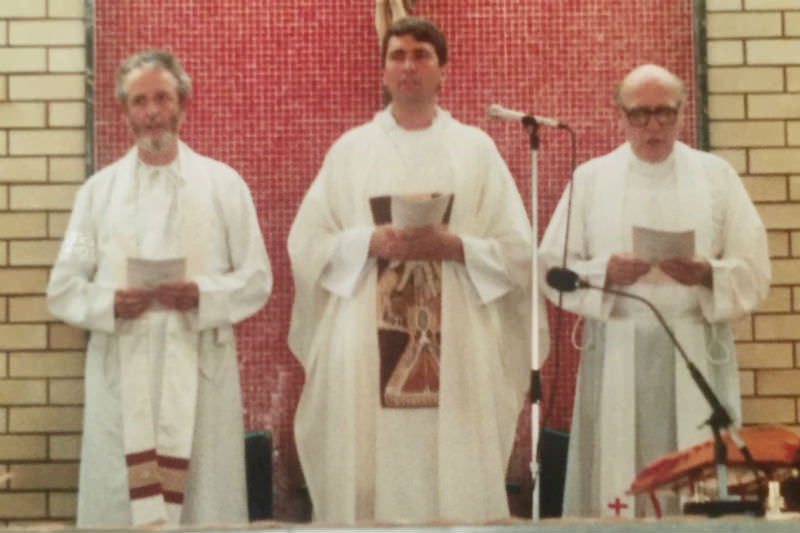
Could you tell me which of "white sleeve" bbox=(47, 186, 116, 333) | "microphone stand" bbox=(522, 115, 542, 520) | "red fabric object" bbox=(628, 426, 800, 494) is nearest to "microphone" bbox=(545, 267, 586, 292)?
"microphone stand" bbox=(522, 115, 542, 520)

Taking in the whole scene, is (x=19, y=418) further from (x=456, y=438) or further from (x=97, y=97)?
(x=456, y=438)

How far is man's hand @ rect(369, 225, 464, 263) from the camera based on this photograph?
6.87 meters

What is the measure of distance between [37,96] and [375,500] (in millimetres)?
2336

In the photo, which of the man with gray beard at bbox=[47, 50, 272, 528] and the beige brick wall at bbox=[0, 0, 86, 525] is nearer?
the man with gray beard at bbox=[47, 50, 272, 528]

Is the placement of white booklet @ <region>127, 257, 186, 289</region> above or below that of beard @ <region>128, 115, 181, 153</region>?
below

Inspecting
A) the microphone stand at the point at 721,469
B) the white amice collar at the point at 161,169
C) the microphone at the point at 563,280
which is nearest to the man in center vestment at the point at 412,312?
the microphone at the point at 563,280

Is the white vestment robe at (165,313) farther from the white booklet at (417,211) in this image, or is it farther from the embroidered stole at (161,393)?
the white booklet at (417,211)

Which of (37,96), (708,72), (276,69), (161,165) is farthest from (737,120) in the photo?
(37,96)

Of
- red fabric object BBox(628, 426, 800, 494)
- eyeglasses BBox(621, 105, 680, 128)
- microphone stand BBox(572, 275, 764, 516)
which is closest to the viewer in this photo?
microphone stand BBox(572, 275, 764, 516)

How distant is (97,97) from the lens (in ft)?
24.1

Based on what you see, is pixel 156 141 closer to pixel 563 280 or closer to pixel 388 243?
pixel 388 243

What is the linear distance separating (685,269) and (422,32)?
1481mm

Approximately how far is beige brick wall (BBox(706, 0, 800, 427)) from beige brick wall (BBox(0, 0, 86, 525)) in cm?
286

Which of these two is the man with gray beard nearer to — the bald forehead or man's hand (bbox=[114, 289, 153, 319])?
man's hand (bbox=[114, 289, 153, 319])
